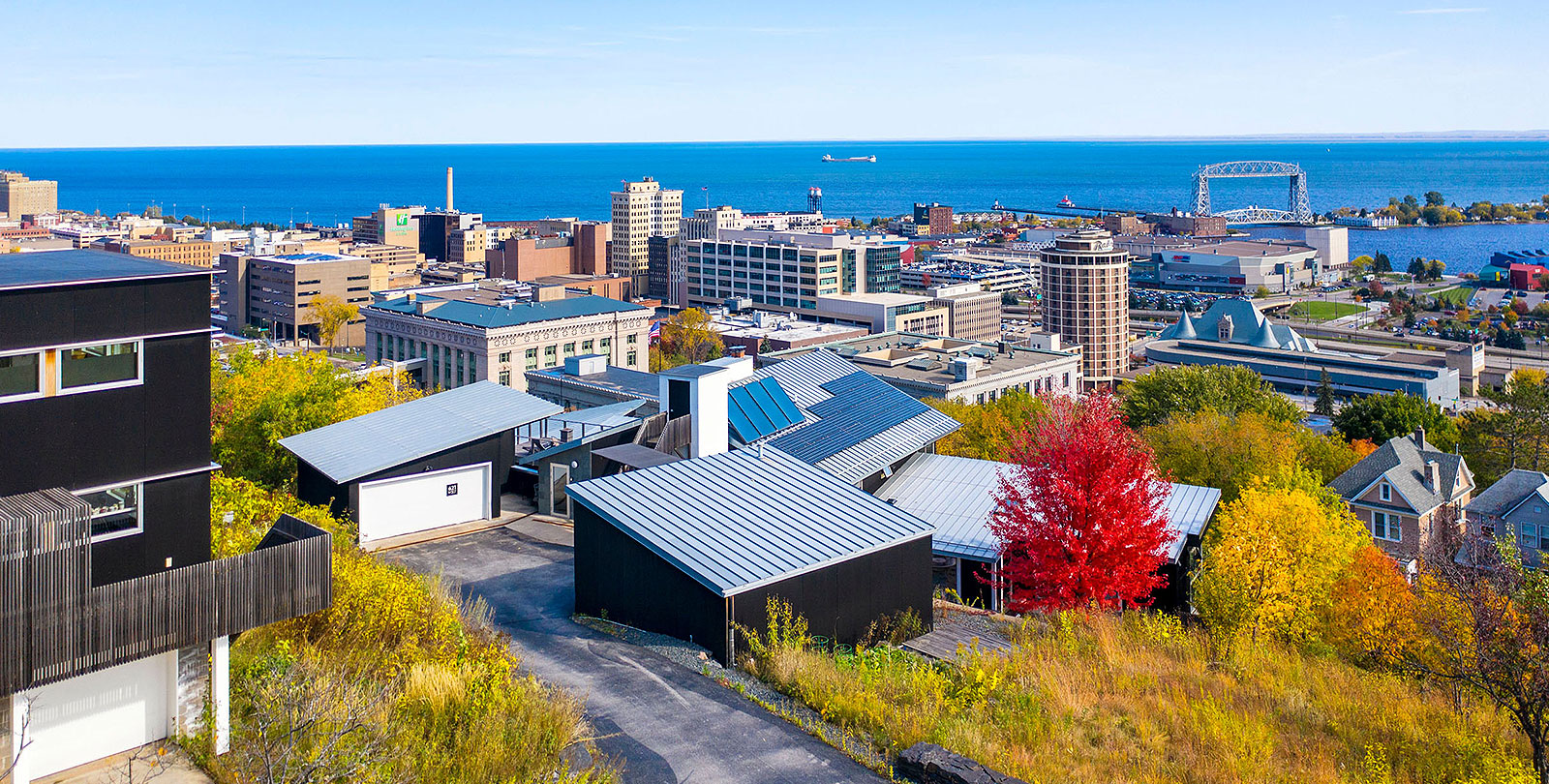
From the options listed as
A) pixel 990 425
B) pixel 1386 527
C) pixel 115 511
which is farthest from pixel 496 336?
pixel 115 511

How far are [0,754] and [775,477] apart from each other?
11653 millimetres

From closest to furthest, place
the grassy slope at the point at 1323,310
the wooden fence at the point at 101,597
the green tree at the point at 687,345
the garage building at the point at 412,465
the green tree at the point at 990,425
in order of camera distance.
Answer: the wooden fence at the point at 101,597 < the garage building at the point at 412,465 < the green tree at the point at 990,425 < the green tree at the point at 687,345 < the grassy slope at the point at 1323,310

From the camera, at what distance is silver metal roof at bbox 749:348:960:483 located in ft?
91.4

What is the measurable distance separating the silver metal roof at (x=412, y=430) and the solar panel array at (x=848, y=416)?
573cm

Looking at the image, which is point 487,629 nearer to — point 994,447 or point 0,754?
point 0,754

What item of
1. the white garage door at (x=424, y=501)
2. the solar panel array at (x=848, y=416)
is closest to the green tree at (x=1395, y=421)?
the solar panel array at (x=848, y=416)

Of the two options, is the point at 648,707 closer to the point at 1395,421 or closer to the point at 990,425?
A: the point at 990,425

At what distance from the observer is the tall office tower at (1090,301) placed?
361ft

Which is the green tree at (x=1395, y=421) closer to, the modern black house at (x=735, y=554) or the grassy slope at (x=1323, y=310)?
the modern black house at (x=735, y=554)

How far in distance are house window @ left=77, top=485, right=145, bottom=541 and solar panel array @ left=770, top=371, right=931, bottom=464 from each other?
50.9 feet

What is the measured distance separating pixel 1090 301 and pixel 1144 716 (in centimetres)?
9874

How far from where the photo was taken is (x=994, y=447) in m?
43.3

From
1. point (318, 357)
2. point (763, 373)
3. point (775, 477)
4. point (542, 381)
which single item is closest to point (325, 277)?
point (542, 381)

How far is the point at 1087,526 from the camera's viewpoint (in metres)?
21.1
